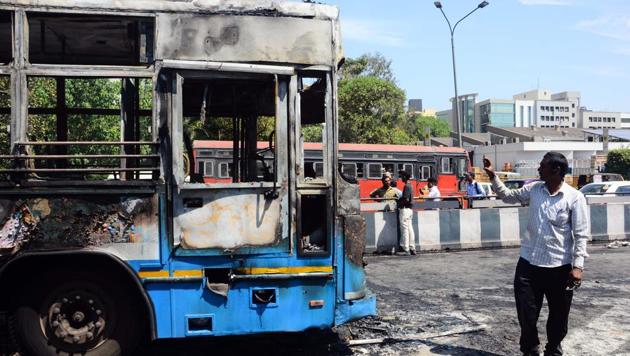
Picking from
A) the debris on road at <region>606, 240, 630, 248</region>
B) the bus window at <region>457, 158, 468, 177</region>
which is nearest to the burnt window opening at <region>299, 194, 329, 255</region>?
the debris on road at <region>606, 240, 630, 248</region>

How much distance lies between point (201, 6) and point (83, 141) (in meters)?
1.42

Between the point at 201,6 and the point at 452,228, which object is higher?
the point at 201,6

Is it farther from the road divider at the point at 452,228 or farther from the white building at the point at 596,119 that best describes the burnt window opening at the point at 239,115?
the white building at the point at 596,119

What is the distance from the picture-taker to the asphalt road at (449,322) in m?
5.52

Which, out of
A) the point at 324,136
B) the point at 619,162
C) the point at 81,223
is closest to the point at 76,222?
the point at 81,223

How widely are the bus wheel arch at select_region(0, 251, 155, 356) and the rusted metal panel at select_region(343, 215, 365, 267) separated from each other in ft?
5.57

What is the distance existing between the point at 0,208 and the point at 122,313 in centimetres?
123

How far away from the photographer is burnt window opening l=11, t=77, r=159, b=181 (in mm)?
4355

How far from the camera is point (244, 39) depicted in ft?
15.2

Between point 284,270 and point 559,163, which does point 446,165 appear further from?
point 284,270

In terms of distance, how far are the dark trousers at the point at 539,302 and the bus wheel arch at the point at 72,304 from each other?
3154 mm

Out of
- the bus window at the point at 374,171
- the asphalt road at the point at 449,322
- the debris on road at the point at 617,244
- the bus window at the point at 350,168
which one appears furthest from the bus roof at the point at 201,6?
the bus window at the point at 374,171

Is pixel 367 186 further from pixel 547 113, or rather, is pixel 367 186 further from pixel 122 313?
pixel 547 113

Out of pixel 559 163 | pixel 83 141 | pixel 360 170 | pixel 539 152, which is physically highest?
pixel 539 152
